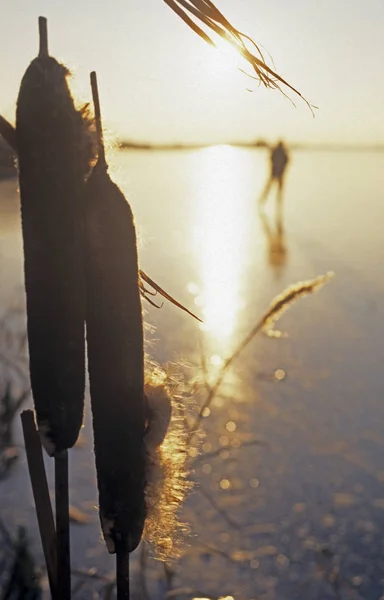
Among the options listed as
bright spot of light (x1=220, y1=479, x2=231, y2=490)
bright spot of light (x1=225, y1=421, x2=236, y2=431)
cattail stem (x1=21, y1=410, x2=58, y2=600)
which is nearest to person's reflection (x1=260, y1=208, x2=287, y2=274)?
bright spot of light (x1=225, y1=421, x2=236, y2=431)

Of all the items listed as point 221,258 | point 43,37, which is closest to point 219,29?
point 43,37

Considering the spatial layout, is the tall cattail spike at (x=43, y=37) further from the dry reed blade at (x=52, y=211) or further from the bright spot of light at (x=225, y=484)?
the bright spot of light at (x=225, y=484)

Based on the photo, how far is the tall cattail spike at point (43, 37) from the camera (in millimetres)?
954

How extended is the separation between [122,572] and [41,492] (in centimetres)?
22

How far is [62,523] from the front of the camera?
42.3 inches

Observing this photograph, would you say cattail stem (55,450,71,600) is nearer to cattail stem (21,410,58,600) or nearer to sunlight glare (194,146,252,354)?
cattail stem (21,410,58,600)

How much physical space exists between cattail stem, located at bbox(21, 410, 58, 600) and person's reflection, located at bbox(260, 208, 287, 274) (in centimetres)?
1110

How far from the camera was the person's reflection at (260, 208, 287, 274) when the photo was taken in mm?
13301

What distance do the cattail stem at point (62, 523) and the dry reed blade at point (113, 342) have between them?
0.06 m

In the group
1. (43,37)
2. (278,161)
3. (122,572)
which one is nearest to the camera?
(43,37)

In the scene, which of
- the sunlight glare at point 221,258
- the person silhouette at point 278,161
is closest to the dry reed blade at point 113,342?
the sunlight glare at point 221,258

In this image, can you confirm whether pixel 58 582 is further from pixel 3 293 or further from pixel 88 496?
pixel 3 293

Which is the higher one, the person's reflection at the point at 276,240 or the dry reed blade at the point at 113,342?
the dry reed blade at the point at 113,342

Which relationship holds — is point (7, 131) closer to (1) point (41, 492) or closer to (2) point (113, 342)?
(2) point (113, 342)
